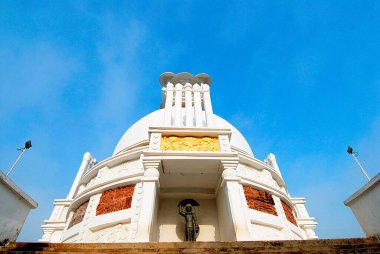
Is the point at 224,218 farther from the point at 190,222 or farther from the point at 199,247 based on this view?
the point at 199,247

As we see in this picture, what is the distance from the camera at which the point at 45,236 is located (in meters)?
12.8

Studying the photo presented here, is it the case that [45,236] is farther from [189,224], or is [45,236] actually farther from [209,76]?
[209,76]

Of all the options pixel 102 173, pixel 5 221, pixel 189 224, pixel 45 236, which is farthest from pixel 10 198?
pixel 45 236

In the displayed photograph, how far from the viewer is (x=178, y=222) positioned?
979cm

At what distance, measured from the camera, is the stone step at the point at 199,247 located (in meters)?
4.26

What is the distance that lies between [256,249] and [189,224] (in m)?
4.82

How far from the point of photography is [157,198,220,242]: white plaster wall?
943 cm

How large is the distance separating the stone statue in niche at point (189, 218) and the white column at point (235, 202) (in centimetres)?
188

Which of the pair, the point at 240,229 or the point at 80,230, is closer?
the point at 240,229

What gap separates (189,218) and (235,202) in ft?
7.62

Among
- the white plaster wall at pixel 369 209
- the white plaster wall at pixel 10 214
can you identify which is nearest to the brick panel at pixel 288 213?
the white plaster wall at pixel 369 209

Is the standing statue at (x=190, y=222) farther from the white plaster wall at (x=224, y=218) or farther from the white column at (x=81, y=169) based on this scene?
the white column at (x=81, y=169)

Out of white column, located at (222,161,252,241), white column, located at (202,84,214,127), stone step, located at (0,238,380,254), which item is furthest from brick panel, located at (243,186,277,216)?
stone step, located at (0,238,380,254)

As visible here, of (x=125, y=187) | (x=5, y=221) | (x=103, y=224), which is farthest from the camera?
(x=125, y=187)
